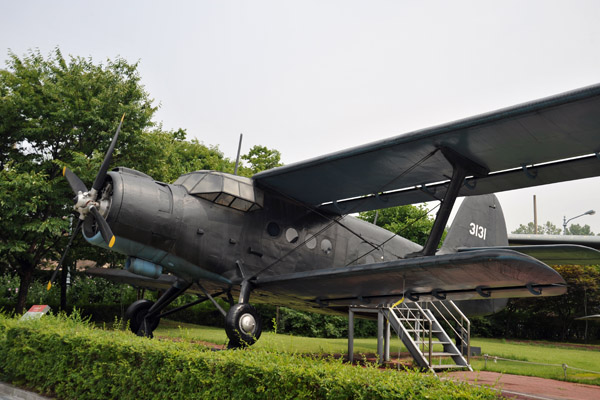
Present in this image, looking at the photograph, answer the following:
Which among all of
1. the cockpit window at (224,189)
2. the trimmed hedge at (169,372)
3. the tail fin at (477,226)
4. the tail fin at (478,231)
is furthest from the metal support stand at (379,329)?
the trimmed hedge at (169,372)

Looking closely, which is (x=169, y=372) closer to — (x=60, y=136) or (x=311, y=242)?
(x=311, y=242)

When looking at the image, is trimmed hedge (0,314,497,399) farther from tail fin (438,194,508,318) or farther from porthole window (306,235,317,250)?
tail fin (438,194,508,318)

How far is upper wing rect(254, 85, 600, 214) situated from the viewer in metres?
7.41

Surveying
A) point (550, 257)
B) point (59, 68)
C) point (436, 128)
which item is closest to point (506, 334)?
point (550, 257)

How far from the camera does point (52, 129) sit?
1850cm

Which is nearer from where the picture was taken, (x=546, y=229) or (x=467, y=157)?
(x=467, y=157)

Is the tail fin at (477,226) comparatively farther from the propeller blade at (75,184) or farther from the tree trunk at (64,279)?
the tree trunk at (64,279)

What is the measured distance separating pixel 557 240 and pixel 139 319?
10502 millimetres

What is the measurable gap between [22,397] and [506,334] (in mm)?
31874

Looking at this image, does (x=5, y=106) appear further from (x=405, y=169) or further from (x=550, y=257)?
(x=550, y=257)

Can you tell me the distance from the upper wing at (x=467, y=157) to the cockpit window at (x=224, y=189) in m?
0.45

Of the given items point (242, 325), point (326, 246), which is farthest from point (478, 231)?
point (242, 325)

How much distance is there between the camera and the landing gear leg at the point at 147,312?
1073cm

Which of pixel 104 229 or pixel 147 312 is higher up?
pixel 104 229
